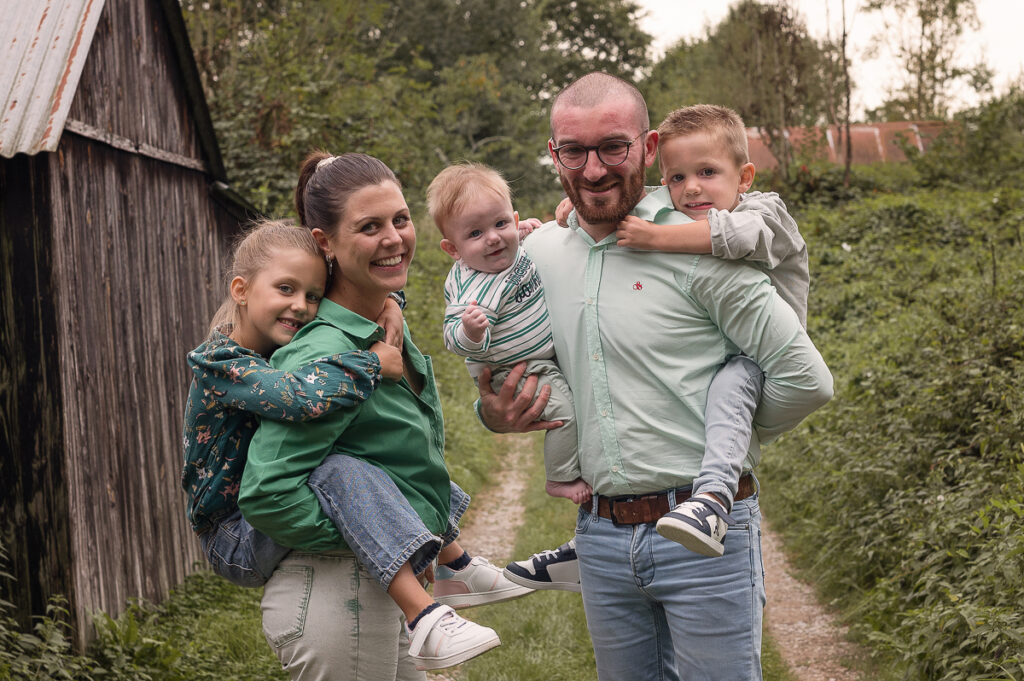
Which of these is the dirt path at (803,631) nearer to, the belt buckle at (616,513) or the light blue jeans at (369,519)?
the belt buckle at (616,513)

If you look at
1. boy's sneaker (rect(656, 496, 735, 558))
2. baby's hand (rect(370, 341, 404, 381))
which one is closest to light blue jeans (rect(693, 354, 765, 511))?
boy's sneaker (rect(656, 496, 735, 558))

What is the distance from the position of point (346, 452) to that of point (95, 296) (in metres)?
3.40

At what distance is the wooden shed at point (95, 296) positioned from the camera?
464 centimetres

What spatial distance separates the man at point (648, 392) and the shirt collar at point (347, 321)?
0.49 m

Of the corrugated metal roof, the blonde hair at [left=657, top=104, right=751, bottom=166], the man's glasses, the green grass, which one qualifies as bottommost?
the green grass

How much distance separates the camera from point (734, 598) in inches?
96.0

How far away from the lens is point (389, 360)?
2451mm

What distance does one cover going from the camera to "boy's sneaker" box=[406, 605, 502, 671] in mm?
2215

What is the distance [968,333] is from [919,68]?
21972mm

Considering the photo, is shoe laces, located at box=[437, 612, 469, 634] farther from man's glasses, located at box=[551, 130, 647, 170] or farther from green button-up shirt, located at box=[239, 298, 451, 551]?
man's glasses, located at box=[551, 130, 647, 170]

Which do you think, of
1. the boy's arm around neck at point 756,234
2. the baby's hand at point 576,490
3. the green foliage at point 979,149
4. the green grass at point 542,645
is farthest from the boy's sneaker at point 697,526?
the green foliage at point 979,149

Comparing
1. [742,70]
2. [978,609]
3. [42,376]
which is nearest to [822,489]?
[978,609]

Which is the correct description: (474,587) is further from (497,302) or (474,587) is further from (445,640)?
(497,302)

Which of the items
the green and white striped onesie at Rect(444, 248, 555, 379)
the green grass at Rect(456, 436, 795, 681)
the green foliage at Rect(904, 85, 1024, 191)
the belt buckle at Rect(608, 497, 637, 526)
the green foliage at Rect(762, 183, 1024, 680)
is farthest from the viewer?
the green foliage at Rect(904, 85, 1024, 191)
